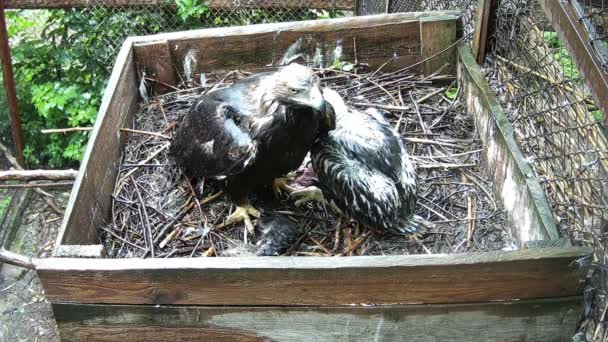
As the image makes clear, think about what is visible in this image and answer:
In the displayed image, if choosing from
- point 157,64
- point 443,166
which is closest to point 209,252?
point 443,166

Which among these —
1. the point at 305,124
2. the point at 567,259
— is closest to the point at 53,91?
the point at 305,124

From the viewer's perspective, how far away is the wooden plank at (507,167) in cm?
281

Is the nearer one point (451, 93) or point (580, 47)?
point (580, 47)

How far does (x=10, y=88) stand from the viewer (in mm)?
5395

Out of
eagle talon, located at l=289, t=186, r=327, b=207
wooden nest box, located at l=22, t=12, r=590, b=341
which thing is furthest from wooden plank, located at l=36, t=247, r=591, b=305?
eagle talon, located at l=289, t=186, r=327, b=207

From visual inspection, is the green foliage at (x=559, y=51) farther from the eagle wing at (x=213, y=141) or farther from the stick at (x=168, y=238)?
the stick at (x=168, y=238)

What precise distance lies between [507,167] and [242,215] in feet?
4.15

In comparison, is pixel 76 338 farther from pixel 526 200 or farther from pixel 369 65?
pixel 369 65

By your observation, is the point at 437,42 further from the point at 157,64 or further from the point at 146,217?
the point at 146,217

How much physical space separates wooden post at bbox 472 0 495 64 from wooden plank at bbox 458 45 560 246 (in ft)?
0.18

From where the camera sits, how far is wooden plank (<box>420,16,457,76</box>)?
4.12m

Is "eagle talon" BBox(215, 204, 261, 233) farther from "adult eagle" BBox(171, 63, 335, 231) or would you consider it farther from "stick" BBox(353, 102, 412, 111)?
"stick" BBox(353, 102, 412, 111)

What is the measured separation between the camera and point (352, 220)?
10.6ft

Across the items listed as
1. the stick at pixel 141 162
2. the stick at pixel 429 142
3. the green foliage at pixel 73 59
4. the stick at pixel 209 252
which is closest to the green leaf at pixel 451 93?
the stick at pixel 429 142
